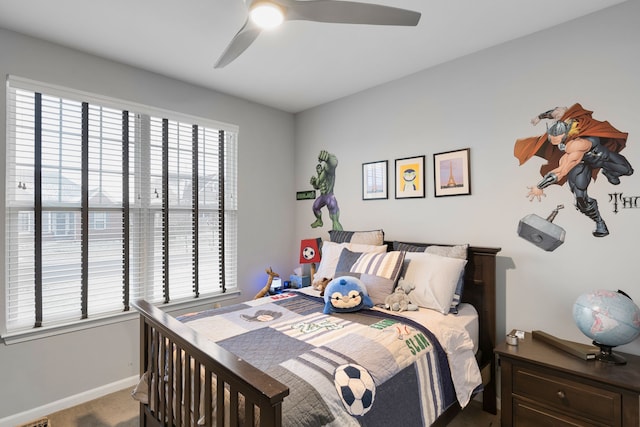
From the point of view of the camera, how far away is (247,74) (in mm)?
2895

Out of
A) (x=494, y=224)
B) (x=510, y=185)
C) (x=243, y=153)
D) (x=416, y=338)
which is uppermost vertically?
(x=243, y=153)

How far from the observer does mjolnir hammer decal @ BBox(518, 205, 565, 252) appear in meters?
2.16

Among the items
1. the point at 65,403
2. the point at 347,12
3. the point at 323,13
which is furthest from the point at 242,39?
the point at 65,403

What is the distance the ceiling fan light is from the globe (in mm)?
2239

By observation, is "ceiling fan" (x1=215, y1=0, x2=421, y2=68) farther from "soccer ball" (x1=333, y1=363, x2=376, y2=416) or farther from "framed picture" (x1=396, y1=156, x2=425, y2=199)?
"soccer ball" (x1=333, y1=363, x2=376, y2=416)

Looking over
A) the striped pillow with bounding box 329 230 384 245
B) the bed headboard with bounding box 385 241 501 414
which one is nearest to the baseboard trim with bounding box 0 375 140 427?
the striped pillow with bounding box 329 230 384 245

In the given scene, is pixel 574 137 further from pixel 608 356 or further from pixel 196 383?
pixel 196 383

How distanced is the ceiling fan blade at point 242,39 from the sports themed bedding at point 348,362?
1.59m

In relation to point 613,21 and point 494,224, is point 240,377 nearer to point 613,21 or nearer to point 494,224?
point 494,224

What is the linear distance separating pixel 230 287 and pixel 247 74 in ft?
7.03

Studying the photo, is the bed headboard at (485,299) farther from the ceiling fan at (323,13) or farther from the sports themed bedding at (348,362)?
the ceiling fan at (323,13)

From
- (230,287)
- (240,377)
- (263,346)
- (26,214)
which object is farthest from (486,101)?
(26,214)

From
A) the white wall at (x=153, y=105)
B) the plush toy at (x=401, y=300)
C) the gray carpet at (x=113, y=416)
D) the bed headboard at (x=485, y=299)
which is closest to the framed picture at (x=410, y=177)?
the bed headboard at (x=485, y=299)

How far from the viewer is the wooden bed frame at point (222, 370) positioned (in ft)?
3.47
